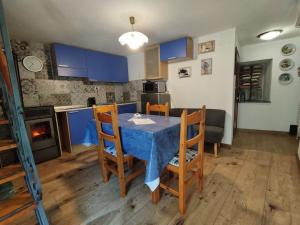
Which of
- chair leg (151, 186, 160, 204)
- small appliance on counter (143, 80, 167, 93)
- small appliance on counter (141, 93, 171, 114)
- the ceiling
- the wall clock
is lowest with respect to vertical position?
chair leg (151, 186, 160, 204)

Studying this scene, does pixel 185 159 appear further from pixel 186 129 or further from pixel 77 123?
pixel 77 123

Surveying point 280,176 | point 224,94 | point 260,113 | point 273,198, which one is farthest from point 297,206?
point 260,113

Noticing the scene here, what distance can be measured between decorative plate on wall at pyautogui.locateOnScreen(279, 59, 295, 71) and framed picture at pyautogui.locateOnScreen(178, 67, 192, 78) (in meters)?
2.14

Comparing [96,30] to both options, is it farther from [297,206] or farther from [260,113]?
[260,113]

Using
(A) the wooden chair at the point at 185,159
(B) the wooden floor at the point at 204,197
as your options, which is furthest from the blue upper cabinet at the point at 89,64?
(A) the wooden chair at the point at 185,159

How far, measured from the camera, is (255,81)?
386 cm

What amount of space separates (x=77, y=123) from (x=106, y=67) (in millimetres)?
1653

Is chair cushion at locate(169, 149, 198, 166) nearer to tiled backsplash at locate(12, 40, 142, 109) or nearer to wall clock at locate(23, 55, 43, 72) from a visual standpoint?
tiled backsplash at locate(12, 40, 142, 109)

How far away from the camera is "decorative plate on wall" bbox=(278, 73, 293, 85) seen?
11.3 ft

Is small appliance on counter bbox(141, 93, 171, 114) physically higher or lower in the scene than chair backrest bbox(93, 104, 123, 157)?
higher

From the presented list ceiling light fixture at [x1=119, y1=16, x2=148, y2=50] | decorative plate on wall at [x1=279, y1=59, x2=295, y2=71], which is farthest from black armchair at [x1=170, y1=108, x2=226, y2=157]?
decorative plate on wall at [x1=279, y1=59, x2=295, y2=71]

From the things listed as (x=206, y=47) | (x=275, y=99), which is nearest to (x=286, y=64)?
(x=275, y=99)

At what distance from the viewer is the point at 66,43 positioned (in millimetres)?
3139

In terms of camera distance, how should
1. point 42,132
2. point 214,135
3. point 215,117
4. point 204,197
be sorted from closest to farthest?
point 204,197 → point 214,135 → point 42,132 → point 215,117
